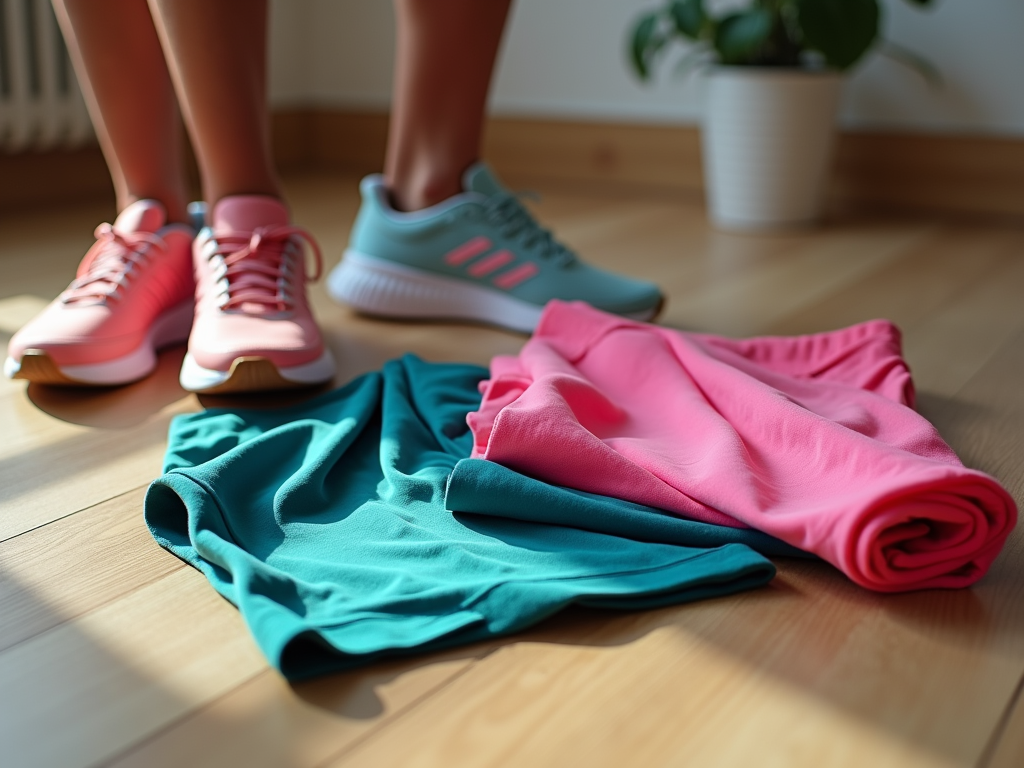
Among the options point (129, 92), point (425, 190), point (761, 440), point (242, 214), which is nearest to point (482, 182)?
point (425, 190)

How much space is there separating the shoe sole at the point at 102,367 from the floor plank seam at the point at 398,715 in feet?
1.93

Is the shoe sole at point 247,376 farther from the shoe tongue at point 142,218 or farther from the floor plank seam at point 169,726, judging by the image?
the floor plank seam at point 169,726

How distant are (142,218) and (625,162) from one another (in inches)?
55.8

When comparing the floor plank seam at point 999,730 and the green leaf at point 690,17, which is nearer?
the floor plank seam at point 999,730

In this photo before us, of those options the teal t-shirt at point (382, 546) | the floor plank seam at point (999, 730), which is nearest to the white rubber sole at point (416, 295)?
the teal t-shirt at point (382, 546)

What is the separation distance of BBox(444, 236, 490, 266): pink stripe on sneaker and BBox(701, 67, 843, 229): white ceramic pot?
0.82 metres

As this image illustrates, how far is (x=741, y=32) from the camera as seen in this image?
1.75 metres

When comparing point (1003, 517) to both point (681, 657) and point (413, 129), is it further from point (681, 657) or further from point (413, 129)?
point (413, 129)

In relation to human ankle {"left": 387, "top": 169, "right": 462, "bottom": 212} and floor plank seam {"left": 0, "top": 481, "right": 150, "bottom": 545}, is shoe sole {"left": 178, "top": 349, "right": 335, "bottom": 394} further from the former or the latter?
human ankle {"left": 387, "top": 169, "right": 462, "bottom": 212}

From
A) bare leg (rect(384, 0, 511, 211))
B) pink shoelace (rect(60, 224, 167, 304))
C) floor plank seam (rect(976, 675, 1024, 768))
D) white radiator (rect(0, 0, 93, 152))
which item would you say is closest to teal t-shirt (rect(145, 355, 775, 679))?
floor plank seam (rect(976, 675, 1024, 768))

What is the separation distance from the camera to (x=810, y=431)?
75 cm

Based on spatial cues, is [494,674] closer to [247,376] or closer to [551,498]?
[551,498]

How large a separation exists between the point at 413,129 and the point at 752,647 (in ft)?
2.87

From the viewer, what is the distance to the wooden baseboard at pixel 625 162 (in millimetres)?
1976
